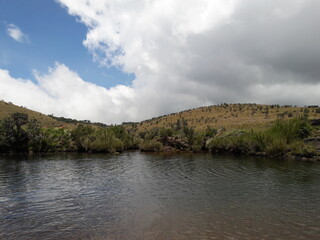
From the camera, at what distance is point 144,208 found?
1255 cm

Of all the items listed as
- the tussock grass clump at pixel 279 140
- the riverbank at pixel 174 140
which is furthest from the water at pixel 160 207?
the riverbank at pixel 174 140

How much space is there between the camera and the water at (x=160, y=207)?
964 cm

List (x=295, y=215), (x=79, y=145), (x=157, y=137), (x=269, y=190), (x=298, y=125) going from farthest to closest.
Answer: (x=157, y=137), (x=79, y=145), (x=298, y=125), (x=269, y=190), (x=295, y=215)

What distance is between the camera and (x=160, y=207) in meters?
12.7

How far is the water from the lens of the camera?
380 inches

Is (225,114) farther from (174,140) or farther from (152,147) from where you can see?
(152,147)

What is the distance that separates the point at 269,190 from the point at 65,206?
1209 cm

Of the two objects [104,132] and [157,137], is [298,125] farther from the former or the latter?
[104,132]

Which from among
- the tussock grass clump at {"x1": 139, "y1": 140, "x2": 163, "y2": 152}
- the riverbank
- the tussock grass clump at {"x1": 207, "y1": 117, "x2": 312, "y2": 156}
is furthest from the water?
the tussock grass clump at {"x1": 139, "y1": 140, "x2": 163, "y2": 152}

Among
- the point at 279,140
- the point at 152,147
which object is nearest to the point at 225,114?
the point at 152,147

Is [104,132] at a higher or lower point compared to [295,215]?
higher

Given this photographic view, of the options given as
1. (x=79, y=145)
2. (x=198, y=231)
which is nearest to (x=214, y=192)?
(x=198, y=231)

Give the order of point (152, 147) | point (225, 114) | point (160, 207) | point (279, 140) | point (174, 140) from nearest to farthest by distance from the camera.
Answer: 1. point (160, 207)
2. point (279, 140)
3. point (152, 147)
4. point (174, 140)
5. point (225, 114)

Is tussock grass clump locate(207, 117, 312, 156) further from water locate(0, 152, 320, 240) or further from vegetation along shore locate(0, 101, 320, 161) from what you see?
water locate(0, 152, 320, 240)
